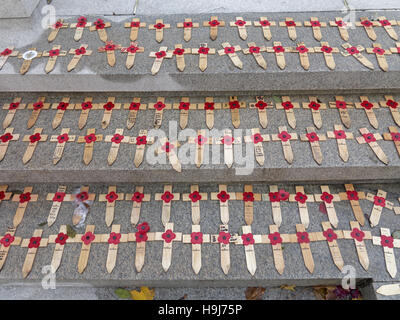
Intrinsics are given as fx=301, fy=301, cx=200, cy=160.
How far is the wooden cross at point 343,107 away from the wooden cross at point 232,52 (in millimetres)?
775

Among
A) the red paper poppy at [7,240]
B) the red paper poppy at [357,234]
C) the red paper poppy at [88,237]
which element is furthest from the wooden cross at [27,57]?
the red paper poppy at [357,234]

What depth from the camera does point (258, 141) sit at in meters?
2.12

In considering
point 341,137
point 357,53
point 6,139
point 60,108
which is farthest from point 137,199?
point 357,53

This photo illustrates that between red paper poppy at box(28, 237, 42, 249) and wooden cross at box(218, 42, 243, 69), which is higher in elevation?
wooden cross at box(218, 42, 243, 69)

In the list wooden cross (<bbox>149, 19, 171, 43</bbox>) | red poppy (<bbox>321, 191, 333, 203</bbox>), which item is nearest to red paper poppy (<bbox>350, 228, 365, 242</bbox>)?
red poppy (<bbox>321, 191, 333, 203</bbox>)

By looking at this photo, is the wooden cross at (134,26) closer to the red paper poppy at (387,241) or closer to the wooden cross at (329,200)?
the wooden cross at (329,200)

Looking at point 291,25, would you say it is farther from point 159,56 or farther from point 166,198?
point 166,198

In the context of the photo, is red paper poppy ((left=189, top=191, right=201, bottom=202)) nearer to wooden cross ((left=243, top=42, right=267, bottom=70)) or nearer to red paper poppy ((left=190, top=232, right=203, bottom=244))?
red paper poppy ((left=190, top=232, right=203, bottom=244))

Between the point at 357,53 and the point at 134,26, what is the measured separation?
176cm

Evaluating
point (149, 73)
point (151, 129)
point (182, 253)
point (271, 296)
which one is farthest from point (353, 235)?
point (149, 73)

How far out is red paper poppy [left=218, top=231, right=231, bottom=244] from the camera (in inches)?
78.2

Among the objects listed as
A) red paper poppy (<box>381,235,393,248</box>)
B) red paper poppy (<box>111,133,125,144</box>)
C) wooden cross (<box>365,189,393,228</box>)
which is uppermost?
red paper poppy (<box>111,133,125,144</box>)

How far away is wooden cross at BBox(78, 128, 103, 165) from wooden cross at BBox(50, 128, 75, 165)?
0.09 meters

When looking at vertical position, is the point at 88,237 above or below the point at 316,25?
below
